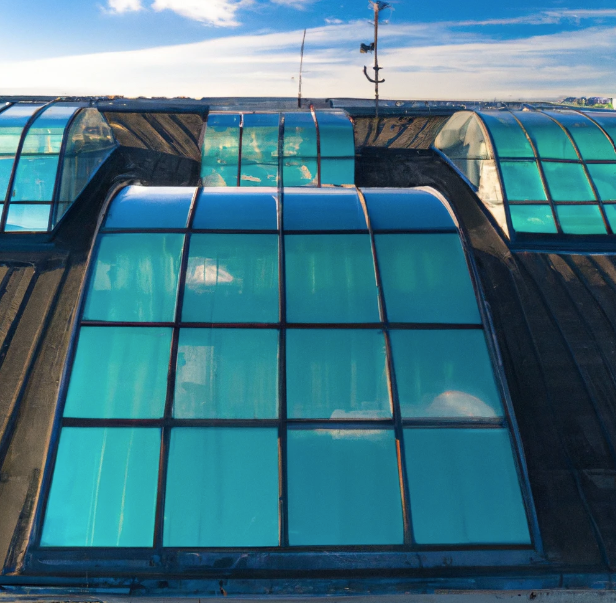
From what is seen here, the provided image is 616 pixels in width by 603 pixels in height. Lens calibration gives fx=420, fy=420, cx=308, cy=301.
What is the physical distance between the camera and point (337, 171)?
20000mm

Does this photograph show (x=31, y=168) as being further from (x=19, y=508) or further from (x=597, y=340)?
(x=597, y=340)

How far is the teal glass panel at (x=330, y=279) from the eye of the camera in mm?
9711

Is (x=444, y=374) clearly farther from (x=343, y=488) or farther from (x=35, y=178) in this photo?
(x=35, y=178)

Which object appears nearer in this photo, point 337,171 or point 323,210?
point 323,210

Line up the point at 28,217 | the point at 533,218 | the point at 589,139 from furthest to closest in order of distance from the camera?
1. the point at 589,139
2. the point at 533,218
3. the point at 28,217

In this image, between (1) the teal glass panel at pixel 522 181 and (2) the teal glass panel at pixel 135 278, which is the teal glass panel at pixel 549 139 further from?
(2) the teal glass panel at pixel 135 278

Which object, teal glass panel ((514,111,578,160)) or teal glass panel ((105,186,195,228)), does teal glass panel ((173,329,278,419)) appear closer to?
teal glass panel ((105,186,195,228))

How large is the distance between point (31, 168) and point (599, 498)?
67.1ft

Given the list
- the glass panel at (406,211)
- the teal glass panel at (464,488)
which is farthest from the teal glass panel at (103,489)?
the glass panel at (406,211)

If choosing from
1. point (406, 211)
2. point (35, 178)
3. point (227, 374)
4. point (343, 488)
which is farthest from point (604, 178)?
point (35, 178)

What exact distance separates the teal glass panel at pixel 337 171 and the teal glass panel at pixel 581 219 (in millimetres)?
8878

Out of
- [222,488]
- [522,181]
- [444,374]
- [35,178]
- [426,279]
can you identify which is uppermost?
[522,181]

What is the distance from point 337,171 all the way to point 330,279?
37.2ft

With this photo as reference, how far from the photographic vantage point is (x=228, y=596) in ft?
24.3
